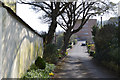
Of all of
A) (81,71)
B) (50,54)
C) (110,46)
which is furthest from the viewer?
(50,54)

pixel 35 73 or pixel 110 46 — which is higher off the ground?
pixel 110 46

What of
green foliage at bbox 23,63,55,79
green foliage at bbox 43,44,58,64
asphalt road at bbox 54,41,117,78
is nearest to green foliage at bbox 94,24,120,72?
asphalt road at bbox 54,41,117,78

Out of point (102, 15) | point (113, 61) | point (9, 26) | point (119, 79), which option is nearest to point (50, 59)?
point (113, 61)

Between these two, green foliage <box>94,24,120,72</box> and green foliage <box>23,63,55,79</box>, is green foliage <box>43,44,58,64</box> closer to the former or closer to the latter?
green foliage <box>94,24,120,72</box>

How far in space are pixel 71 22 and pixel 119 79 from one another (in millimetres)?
19379

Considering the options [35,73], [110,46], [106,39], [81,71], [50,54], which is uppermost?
[106,39]

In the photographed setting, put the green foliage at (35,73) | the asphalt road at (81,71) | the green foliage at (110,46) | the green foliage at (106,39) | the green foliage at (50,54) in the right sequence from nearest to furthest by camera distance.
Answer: the green foliage at (35,73) → the asphalt road at (81,71) → the green foliage at (110,46) → the green foliage at (106,39) → the green foliage at (50,54)

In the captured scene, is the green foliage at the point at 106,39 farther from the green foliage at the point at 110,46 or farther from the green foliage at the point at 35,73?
the green foliage at the point at 35,73

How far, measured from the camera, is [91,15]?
25.8 metres

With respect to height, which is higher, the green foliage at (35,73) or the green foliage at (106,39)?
the green foliage at (106,39)

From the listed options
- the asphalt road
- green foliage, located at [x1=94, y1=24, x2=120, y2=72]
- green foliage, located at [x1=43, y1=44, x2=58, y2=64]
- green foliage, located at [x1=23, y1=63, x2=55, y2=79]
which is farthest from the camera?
green foliage, located at [x1=43, y1=44, x2=58, y2=64]

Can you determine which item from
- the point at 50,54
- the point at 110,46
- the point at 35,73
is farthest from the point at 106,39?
the point at 35,73

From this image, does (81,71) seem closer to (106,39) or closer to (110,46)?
(110,46)

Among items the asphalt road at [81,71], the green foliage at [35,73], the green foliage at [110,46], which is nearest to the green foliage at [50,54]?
the asphalt road at [81,71]
